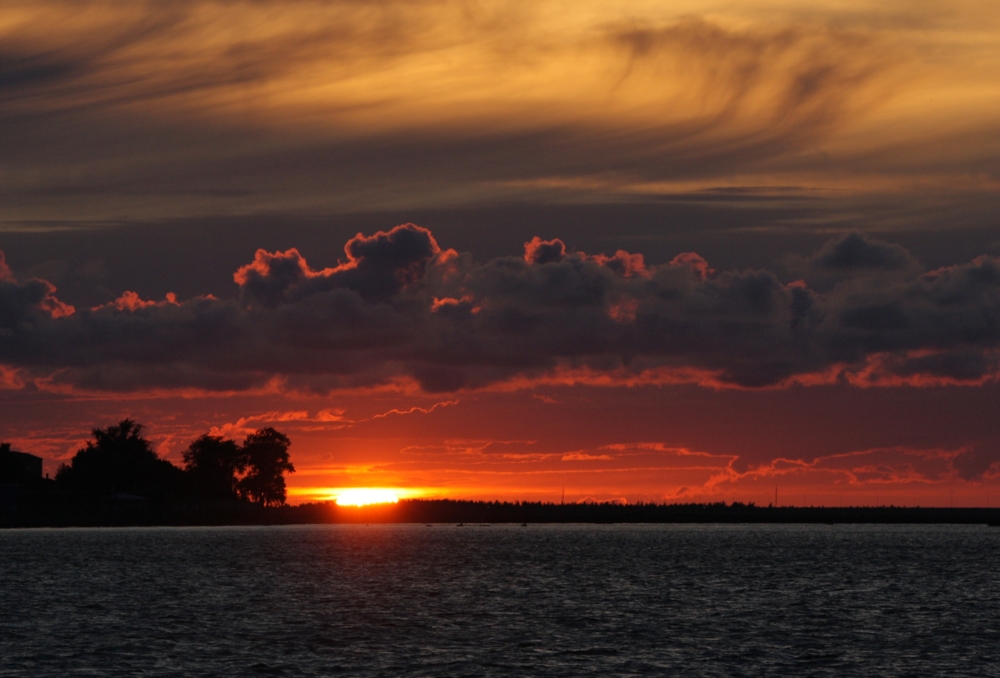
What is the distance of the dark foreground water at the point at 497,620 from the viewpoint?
62125mm

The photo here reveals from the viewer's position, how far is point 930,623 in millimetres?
80500

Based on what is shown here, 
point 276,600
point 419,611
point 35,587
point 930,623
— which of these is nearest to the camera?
point 930,623

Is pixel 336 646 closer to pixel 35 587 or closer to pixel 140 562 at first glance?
pixel 35 587

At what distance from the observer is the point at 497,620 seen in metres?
82.5

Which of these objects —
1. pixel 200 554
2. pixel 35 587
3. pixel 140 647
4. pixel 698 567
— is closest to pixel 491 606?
pixel 140 647

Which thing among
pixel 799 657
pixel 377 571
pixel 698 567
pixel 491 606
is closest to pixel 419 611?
pixel 491 606

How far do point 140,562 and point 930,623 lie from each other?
342 ft

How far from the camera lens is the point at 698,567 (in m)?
148

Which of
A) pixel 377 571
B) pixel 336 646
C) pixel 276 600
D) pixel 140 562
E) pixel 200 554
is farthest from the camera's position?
pixel 200 554

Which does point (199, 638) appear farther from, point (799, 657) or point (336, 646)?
point (799, 657)

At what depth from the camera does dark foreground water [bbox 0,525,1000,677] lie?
6212 centimetres

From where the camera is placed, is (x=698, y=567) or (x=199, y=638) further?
(x=698, y=567)

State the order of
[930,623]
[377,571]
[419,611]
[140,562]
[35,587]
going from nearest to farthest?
1. [930,623]
2. [419,611]
3. [35,587]
4. [377,571]
5. [140,562]

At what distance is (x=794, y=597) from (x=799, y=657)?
3739 cm
